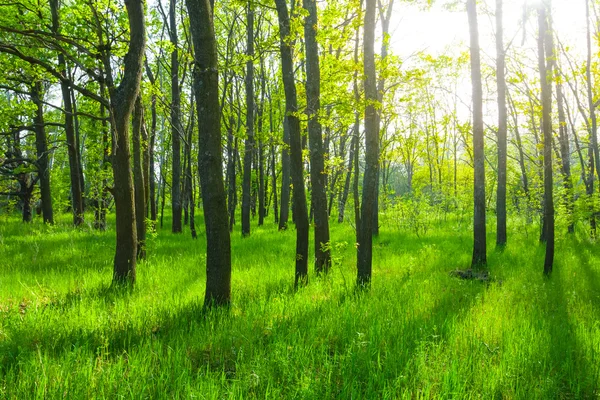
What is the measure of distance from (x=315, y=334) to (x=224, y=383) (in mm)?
1097

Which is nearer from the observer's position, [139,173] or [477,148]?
[139,173]

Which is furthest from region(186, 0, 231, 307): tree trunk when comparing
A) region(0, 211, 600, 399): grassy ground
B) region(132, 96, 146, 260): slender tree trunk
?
region(132, 96, 146, 260): slender tree trunk

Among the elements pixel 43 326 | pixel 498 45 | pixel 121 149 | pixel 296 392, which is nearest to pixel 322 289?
pixel 296 392

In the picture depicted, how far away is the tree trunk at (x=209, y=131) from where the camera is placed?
3623 mm

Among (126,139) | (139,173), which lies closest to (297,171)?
(126,139)

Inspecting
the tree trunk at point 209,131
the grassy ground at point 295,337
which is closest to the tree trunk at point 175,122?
the grassy ground at point 295,337

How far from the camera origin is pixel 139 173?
692 cm

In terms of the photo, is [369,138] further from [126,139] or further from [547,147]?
[547,147]

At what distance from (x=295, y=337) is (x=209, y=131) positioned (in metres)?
2.37

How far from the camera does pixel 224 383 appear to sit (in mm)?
2508

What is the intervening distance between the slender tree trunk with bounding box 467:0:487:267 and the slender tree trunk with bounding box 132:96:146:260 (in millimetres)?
7167

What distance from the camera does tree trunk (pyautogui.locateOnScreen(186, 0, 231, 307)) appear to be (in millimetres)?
3623

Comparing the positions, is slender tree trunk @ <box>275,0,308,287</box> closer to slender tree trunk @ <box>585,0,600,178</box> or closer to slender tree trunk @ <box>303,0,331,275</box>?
slender tree trunk @ <box>303,0,331,275</box>

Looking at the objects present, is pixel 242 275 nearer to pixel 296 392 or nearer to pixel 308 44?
pixel 296 392
